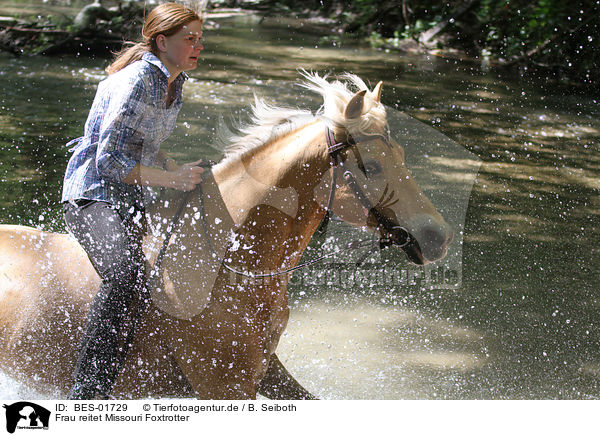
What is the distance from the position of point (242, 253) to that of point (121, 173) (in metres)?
0.45

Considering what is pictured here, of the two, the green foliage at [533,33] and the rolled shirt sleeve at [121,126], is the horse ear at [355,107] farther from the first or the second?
the green foliage at [533,33]

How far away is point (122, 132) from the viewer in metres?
1.75

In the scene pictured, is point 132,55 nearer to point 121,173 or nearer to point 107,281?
point 121,173

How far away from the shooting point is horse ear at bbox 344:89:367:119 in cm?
174

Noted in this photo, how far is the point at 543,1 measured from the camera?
17.6 ft

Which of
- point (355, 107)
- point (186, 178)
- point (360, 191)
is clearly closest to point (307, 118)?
point (355, 107)

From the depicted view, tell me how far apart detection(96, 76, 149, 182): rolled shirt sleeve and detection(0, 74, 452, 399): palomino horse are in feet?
0.77

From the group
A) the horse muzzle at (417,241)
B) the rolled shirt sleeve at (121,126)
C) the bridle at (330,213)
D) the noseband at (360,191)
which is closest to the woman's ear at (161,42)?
the rolled shirt sleeve at (121,126)

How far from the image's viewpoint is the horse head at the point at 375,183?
1.78 m

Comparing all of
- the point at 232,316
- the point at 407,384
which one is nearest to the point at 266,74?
the point at 407,384

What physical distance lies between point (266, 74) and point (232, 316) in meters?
5.32

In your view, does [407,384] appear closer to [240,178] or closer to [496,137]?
[240,178]
